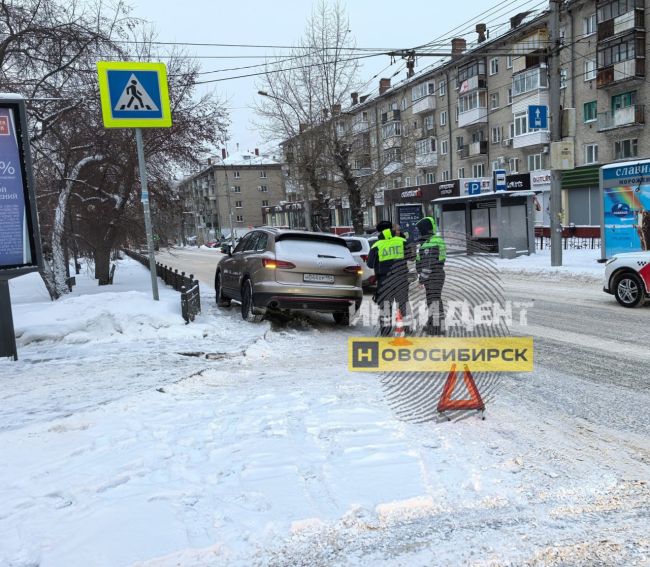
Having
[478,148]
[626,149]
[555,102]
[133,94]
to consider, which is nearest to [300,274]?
[133,94]

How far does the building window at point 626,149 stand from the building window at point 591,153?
1.41m

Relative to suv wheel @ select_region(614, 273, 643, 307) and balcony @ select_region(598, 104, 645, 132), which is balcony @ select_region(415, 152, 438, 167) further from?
suv wheel @ select_region(614, 273, 643, 307)

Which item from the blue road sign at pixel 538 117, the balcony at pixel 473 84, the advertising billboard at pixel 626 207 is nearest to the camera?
the advertising billboard at pixel 626 207

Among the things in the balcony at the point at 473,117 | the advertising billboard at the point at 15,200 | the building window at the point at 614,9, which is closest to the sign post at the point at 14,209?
the advertising billboard at the point at 15,200

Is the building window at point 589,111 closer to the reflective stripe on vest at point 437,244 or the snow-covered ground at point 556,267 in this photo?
the snow-covered ground at point 556,267

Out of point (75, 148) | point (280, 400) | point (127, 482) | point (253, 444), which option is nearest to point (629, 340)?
point (280, 400)

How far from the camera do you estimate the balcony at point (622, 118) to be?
3116cm

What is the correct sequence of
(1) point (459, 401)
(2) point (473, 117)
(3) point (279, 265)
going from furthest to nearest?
(2) point (473, 117) → (3) point (279, 265) → (1) point (459, 401)

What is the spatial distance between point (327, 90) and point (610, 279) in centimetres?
2253

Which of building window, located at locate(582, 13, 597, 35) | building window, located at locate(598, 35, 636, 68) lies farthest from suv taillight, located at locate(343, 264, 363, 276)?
building window, located at locate(582, 13, 597, 35)

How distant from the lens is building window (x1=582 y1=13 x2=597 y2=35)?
33.9 m

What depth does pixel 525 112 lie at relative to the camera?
37969mm

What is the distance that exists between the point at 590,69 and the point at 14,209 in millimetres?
37218

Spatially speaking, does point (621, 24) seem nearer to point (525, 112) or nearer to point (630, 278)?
point (525, 112)
